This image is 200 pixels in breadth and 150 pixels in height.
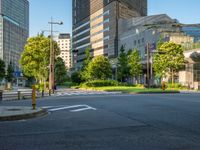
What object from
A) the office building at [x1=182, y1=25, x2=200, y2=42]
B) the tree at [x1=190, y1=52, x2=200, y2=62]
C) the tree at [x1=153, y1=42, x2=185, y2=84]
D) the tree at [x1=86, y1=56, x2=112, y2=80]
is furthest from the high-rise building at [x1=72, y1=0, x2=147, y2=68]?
the tree at [x1=153, y1=42, x2=185, y2=84]

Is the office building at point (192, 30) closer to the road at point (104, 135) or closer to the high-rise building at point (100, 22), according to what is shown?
the high-rise building at point (100, 22)

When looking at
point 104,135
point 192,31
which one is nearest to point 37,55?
point 104,135

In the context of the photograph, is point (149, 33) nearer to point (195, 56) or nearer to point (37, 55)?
point (195, 56)

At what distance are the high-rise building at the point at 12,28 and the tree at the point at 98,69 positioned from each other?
79.7 meters

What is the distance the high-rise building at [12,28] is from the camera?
148250 millimetres

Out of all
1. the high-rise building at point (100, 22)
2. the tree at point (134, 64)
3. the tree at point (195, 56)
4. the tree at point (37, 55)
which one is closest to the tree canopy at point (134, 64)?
the tree at point (134, 64)

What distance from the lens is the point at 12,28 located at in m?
→ 152

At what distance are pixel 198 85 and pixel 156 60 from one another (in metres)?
10.9

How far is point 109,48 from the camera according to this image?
129 metres

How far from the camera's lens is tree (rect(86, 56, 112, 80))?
238ft

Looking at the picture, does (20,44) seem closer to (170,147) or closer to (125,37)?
(125,37)

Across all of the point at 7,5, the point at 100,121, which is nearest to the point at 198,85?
the point at 100,121

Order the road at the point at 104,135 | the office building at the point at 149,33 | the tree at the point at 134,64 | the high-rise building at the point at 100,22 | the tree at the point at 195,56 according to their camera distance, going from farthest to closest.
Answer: the high-rise building at the point at 100,22 < the office building at the point at 149,33 < the tree at the point at 134,64 < the tree at the point at 195,56 < the road at the point at 104,135

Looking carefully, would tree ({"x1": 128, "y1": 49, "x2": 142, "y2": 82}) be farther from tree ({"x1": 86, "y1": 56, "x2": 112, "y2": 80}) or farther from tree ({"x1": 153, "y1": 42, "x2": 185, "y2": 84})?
tree ({"x1": 153, "y1": 42, "x2": 185, "y2": 84})
